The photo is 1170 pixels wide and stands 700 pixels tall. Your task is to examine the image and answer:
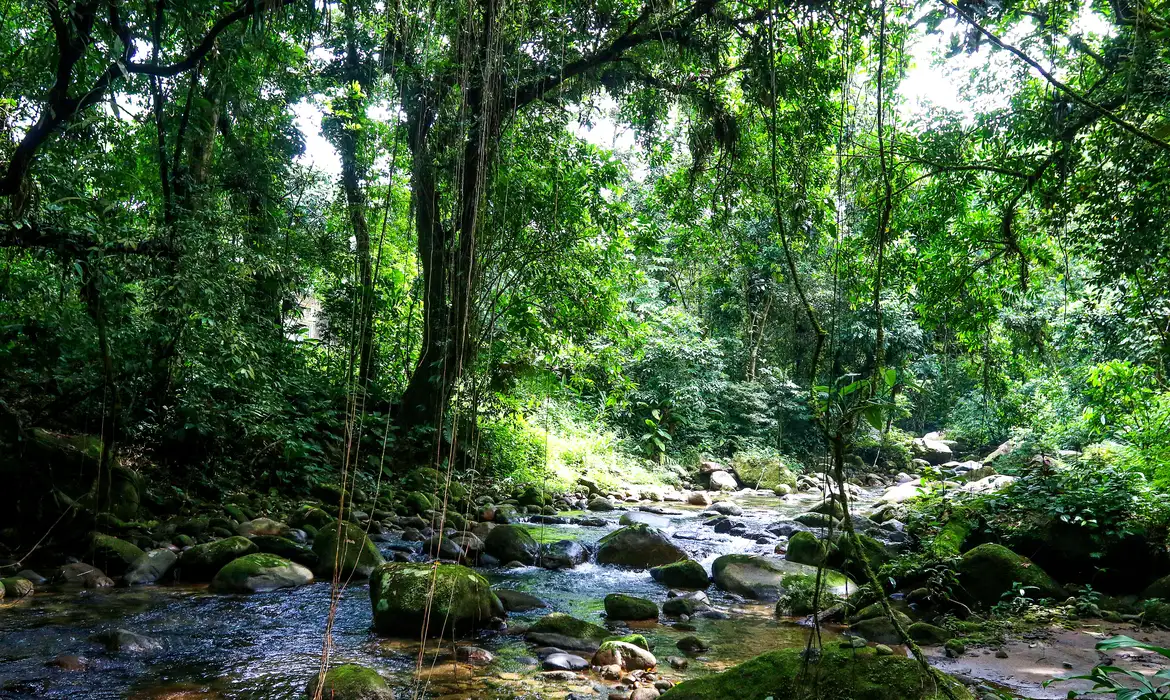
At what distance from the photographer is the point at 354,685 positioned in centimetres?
331

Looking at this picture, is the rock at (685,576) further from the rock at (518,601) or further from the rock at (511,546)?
the rock at (518,601)

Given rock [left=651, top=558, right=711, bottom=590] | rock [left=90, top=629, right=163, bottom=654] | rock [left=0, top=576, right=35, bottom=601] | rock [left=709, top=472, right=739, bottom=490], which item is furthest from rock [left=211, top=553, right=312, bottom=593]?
rock [left=709, top=472, right=739, bottom=490]

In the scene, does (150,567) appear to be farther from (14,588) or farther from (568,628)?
(568,628)

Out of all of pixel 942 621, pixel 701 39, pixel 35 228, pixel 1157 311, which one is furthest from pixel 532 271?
pixel 1157 311

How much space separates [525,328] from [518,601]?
4.34m

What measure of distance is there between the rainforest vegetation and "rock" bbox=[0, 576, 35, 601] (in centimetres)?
2

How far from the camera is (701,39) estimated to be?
221 inches

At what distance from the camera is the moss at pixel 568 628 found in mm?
4582

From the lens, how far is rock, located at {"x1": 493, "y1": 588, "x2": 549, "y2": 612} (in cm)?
535

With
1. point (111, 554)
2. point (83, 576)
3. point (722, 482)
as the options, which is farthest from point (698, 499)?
point (83, 576)

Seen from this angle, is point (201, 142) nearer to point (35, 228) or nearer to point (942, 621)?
point (35, 228)

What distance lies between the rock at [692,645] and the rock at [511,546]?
284 cm

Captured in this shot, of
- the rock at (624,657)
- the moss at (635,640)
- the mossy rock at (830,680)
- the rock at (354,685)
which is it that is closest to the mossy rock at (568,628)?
the moss at (635,640)

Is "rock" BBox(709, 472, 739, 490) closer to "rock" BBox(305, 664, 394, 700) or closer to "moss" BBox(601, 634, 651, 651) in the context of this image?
"moss" BBox(601, 634, 651, 651)
